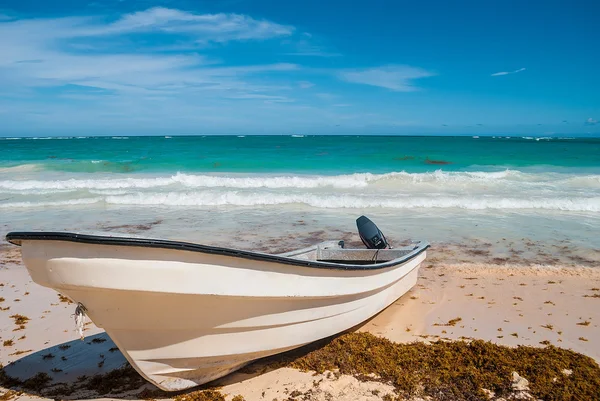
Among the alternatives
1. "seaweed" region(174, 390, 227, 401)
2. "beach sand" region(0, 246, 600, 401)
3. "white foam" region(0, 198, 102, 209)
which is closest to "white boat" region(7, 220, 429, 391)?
"seaweed" region(174, 390, 227, 401)

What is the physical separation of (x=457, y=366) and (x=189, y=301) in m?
2.76

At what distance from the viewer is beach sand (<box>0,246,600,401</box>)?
405 centimetres

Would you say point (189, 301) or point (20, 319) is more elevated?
point (189, 301)

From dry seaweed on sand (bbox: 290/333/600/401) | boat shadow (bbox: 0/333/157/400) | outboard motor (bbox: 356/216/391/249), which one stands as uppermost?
outboard motor (bbox: 356/216/391/249)

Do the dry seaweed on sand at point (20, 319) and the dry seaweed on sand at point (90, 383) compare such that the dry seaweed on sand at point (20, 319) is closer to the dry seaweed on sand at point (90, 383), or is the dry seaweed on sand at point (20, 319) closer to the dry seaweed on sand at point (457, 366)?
the dry seaweed on sand at point (90, 383)

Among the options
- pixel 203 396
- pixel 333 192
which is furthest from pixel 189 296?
pixel 333 192

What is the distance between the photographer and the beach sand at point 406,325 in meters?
4.05

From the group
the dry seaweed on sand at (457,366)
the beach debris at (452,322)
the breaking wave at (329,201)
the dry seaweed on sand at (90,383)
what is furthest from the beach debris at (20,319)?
the breaking wave at (329,201)

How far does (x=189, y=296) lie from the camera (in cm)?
334

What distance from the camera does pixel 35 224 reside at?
37.2 feet

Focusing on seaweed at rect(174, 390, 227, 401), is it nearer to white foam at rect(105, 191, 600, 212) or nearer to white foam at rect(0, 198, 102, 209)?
white foam at rect(105, 191, 600, 212)

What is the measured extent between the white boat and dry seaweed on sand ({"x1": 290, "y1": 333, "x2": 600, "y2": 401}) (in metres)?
0.32

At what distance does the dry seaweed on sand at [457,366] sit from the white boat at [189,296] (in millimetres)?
318

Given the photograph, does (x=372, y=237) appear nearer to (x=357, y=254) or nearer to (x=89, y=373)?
(x=357, y=254)
